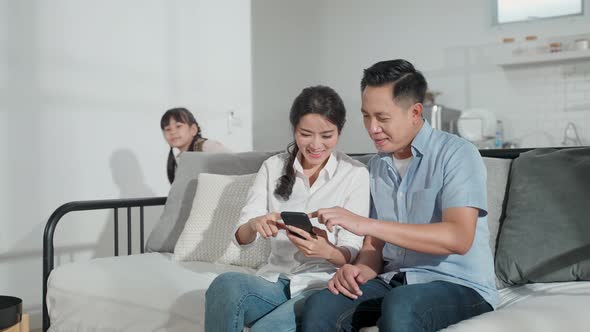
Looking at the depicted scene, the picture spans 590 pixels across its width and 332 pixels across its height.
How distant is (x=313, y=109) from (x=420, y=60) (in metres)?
3.69

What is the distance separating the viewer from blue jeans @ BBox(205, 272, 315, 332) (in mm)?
1429

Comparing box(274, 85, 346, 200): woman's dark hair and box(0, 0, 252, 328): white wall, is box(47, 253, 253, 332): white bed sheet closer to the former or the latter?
box(274, 85, 346, 200): woman's dark hair

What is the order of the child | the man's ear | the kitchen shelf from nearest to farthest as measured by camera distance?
1. the man's ear
2. the child
3. the kitchen shelf

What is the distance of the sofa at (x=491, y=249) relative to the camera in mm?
1552

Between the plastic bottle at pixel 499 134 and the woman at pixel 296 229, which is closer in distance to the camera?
the woman at pixel 296 229

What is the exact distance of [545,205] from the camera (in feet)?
Answer: 5.64

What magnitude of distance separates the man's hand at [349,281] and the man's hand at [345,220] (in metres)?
0.12

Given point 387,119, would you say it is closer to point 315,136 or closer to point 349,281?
point 315,136

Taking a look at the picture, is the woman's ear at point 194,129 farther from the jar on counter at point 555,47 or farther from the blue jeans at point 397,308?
the jar on counter at point 555,47

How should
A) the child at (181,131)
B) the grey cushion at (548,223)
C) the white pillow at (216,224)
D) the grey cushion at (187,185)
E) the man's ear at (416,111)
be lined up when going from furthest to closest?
the child at (181,131) → the grey cushion at (187,185) → the white pillow at (216,224) → the grey cushion at (548,223) → the man's ear at (416,111)

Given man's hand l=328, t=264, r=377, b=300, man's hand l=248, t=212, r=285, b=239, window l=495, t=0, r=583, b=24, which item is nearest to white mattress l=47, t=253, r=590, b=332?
man's hand l=328, t=264, r=377, b=300

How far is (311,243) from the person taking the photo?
4.85ft

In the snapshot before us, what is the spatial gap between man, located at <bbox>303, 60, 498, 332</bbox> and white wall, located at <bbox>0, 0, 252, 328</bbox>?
228 centimetres

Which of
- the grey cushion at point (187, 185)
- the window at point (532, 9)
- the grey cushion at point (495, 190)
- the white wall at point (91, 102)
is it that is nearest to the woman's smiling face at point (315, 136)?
the grey cushion at point (495, 190)
